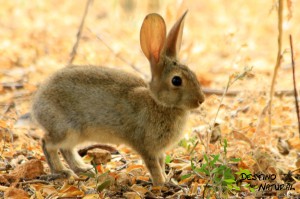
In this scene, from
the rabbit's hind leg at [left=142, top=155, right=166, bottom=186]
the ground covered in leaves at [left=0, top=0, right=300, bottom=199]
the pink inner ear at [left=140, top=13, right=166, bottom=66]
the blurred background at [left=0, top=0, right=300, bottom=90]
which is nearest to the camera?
the ground covered in leaves at [left=0, top=0, right=300, bottom=199]

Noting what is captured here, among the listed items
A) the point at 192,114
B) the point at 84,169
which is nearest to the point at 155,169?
the point at 84,169

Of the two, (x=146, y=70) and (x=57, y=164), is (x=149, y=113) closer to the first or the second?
(x=57, y=164)

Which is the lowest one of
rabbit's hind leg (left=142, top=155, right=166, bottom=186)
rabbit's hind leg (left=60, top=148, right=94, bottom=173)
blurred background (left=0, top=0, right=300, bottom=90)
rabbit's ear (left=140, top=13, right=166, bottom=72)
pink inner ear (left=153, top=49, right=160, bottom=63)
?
rabbit's hind leg (left=142, top=155, right=166, bottom=186)

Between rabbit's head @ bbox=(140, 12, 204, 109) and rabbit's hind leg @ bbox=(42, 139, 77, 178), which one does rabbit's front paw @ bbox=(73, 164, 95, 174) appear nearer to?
rabbit's hind leg @ bbox=(42, 139, 77, 178)

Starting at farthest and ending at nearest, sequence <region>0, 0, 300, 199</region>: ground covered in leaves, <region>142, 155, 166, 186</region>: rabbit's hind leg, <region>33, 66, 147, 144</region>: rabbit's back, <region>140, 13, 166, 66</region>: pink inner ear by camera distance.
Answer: <region>33, 66, 147, 144</region>: rabbit's back → <region>142, 155, 166, 186</region>: rabbit's hind leg → <region>140, 13, 166, 66</region>: pink inner ear → <region>0, 0, 300, 199</region>: ground covered in leaves

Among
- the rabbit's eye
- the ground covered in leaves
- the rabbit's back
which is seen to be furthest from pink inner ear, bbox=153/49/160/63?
the ground covered in leaves

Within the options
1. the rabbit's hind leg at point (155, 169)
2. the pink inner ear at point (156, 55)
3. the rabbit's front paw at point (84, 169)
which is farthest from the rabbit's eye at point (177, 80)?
the rabbit's front paw at point (84, 169)

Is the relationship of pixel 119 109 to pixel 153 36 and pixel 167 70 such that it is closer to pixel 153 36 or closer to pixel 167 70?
pixel 167 70

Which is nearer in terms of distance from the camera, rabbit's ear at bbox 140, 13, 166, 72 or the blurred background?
rabbit's ear at bbox 140, 13, 166, 72
